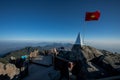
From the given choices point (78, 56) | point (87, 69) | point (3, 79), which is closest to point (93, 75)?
point (87, 69)

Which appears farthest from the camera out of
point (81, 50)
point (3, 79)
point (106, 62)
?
point (3, 79)

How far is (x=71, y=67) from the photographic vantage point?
11.9 meters

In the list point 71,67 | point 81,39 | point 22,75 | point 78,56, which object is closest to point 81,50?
point 78,56

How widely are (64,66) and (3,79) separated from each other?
15378 mm

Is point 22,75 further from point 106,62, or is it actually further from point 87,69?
point 106,62

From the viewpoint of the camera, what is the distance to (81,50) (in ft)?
57.8

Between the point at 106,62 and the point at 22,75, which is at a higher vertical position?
the point at 106,62

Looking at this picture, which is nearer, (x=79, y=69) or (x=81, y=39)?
(x=79, y=69)

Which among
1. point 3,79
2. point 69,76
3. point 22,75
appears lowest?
point 3,79

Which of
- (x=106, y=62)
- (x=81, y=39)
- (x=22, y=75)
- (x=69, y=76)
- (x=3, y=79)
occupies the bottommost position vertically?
(x=3, y=79)

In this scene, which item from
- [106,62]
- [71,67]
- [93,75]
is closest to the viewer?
[93,75]

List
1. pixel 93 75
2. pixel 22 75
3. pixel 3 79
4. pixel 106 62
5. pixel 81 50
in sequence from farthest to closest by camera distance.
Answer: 1. pixel 3 79
2. pixel 81 50
3. pixel 22 75
4. pixel 106 62
5. pixel 93 75

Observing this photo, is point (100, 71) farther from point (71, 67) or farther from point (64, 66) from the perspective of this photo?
point (64, 66)

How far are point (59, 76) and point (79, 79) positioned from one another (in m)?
1.99
